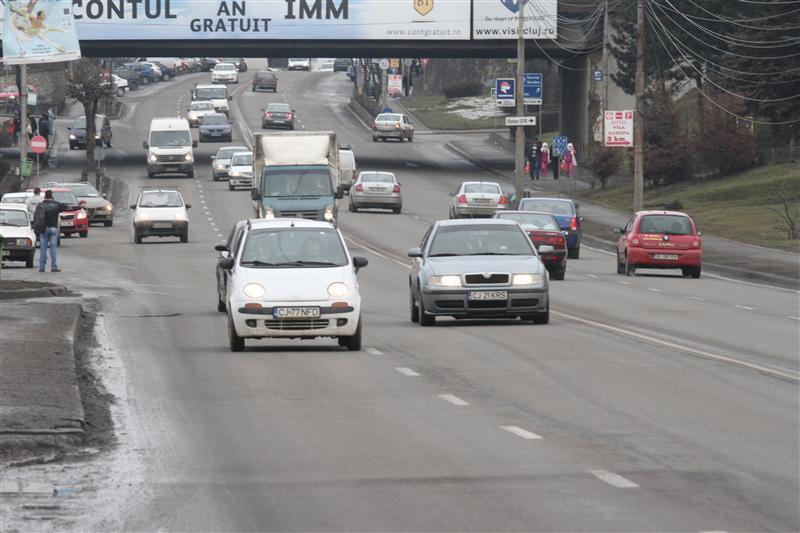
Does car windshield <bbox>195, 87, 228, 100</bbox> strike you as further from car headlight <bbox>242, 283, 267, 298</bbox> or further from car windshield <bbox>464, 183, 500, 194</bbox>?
car headlight <bbox>242, 283, 267, 298</bbox>

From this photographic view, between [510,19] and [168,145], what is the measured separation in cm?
1803

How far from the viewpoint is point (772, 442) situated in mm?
12828

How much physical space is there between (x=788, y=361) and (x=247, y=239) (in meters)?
6.70

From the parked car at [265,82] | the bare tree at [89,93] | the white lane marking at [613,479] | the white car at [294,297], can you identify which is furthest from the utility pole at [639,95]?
the parked car at [265,82]

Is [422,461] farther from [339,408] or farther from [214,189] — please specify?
[214,189]

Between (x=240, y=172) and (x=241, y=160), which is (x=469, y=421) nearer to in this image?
(x=240, y=172)

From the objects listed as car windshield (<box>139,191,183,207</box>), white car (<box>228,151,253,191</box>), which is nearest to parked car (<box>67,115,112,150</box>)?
white car (<box>228,151,253,191</box>)

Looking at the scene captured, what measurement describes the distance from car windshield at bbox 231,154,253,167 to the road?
41.0 meters

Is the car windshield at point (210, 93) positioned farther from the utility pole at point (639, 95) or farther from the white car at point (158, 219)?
the white car at point (158, 219)

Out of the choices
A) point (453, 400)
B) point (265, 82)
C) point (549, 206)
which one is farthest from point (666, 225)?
point (265, 82)

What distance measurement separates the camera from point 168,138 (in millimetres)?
76312

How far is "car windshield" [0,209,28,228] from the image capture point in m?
41.9

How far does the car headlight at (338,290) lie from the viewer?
65.4 ft

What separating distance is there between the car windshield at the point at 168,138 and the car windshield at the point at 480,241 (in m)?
52.4
